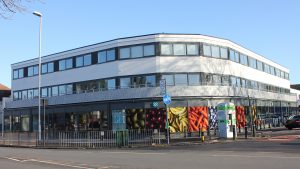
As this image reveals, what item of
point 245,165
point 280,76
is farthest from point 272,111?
point 245,165

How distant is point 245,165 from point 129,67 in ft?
94.4

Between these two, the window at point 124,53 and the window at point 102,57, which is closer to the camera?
the window at point 124,53

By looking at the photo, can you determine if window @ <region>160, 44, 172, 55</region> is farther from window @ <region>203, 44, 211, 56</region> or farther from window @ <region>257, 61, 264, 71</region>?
window @ <region>257, 61, 264, 71</region>

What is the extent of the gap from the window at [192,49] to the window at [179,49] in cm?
41

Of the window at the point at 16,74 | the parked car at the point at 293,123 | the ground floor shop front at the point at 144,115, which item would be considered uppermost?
the window at the point at 16,74

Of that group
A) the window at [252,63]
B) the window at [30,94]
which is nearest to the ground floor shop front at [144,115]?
the window at [30,94]

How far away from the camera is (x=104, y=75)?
44.5m

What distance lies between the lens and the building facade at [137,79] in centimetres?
4153

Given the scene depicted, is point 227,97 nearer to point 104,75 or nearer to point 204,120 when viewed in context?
point 204,120

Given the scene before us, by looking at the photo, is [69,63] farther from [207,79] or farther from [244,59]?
[244,59]

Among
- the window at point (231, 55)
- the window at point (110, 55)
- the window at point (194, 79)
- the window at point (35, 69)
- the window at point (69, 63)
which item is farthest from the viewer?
the window at point (35, 69)

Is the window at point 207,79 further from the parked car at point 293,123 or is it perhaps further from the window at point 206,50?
the parked car at point 293,123

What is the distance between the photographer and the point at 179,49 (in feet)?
140

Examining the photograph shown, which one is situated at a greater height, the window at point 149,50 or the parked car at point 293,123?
the window at point 149,50
